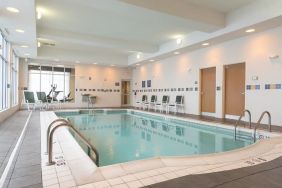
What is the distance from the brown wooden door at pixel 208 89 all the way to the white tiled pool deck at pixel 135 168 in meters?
4.54

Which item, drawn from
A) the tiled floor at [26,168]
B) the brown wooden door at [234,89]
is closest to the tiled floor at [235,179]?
the tiled floor at [26,168]

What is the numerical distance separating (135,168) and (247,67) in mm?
5276

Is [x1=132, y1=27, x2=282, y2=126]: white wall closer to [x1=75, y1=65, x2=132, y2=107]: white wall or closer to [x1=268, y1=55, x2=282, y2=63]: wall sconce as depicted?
[x1=268, y1=55, x2=282, y2=63]: wall sconce

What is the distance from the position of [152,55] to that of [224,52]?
3603mm

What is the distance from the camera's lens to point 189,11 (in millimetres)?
5012

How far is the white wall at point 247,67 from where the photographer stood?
17.5 ft

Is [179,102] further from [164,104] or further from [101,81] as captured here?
[101,81]

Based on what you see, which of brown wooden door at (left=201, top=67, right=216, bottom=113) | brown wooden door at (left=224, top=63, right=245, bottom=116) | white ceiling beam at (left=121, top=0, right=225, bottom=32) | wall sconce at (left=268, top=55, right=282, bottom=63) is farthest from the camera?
brown wooden door at (left=201, top=67, right=216, bottom=113)

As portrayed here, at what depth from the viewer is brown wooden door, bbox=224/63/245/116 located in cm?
637

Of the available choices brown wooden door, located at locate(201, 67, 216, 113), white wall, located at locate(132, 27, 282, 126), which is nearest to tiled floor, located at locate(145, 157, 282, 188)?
white wall, located at locate(132, 27, 282, 126)

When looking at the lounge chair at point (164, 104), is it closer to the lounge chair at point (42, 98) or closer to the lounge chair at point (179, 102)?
the lounge chair at point (179, 102)

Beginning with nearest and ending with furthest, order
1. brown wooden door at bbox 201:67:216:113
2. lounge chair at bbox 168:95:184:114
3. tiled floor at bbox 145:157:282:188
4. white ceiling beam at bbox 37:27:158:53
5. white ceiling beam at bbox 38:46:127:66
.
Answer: tiled floor at bbox 145:157:282:188 < white ceiling beam at bbox 37:27:158:53 < brown wooden door at bbox 201:67:216:113 < lounge chair at bbox 168:95:184:114 < white ceiling beam at bbox 38:46:127:66

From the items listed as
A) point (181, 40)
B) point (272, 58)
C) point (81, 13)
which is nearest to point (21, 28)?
point (81, 13)

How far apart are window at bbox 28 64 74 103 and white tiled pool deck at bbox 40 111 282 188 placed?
9.47m
